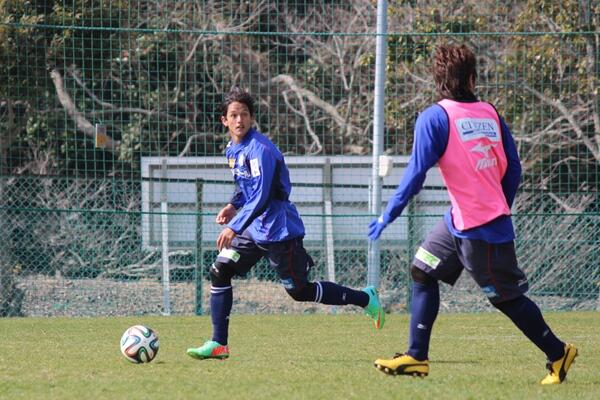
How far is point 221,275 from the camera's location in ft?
25.1

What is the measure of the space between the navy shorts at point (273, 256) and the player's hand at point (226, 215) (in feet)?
0.54

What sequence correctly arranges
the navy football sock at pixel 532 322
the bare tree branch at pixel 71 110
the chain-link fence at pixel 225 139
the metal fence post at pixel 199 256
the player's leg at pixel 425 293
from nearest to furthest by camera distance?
1. the navy football sock at pixel 532 322
2. the player's leg at pixel 425 293
3. the metal fence post at pixel 199 256
4. the chain-link fence at pixel 225 139
5. the bare tree branch at pixel 71 110

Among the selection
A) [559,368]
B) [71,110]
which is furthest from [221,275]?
[71,110]

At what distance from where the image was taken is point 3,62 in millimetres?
14367

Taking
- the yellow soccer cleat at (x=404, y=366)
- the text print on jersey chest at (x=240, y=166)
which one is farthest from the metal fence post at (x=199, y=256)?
the yellow soccer cleat at (x=404, y=366)

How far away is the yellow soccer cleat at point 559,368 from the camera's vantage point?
19.6 feet

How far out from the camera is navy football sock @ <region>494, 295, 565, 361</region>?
5945 millimetres

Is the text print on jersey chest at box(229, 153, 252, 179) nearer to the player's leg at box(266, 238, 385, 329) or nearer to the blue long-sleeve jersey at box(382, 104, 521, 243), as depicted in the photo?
the player's leg at box(266, 238, 385, 329)

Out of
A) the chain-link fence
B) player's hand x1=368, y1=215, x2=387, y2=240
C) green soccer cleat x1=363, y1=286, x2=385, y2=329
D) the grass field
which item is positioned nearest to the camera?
the grass field

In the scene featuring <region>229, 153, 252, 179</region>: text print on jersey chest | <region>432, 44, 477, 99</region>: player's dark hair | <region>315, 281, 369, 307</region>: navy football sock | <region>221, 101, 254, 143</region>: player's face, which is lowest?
<region>315, 281, 369, 307</region>: navy football sock

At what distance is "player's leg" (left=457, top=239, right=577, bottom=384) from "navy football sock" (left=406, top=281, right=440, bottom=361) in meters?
0.31

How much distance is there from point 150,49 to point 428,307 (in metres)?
10.9

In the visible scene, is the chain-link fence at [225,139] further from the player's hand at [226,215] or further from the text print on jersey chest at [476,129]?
the text print on jersey chest at [476,129]

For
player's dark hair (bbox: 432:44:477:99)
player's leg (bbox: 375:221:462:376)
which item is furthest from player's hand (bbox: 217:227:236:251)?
player's dark hair (bbox: 432:44:477:99)
